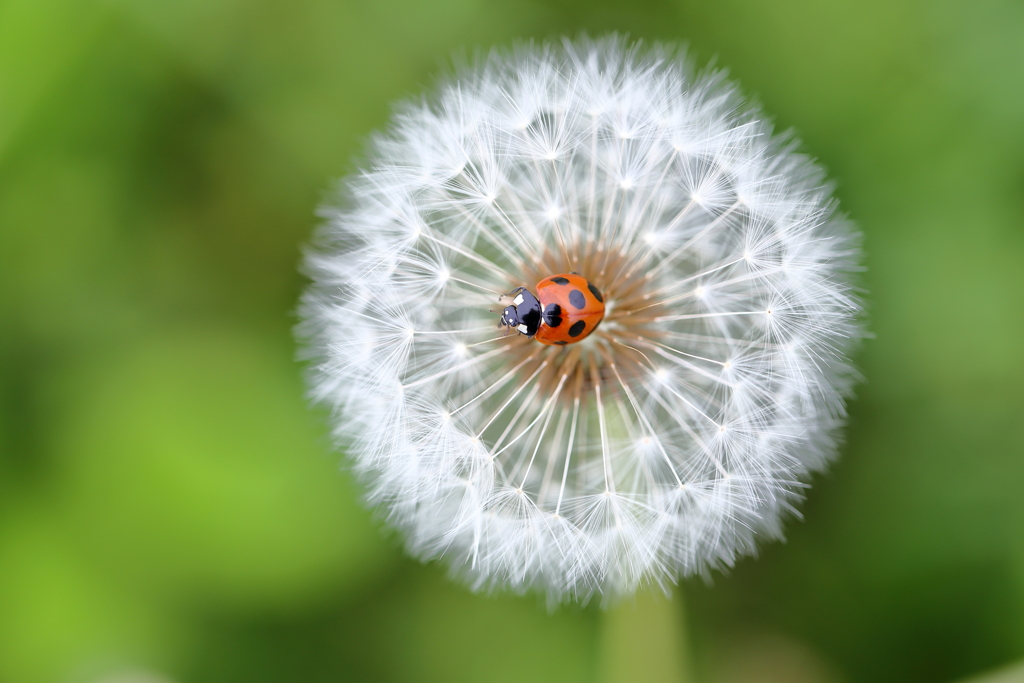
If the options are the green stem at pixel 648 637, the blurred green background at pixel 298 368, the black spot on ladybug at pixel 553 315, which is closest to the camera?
the black spot on ladybug at pixel 553 315

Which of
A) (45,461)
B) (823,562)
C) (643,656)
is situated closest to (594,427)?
(643,656)

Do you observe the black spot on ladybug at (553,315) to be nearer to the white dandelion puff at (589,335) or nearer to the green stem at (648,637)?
the white dandelion puff at (589,335)

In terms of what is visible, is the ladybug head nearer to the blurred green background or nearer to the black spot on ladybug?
the black spot on ladybug

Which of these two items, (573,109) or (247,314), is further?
(247,314)

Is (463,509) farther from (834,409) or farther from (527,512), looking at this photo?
(834,409)

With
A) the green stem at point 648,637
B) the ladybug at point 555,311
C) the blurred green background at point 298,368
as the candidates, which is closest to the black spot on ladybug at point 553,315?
the ladybug at point 555,311

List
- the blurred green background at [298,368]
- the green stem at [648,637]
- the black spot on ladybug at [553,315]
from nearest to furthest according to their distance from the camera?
the black spot on ladybug at [553,315]
the green stem at [648,637]
the blurred green background at [298,368]
